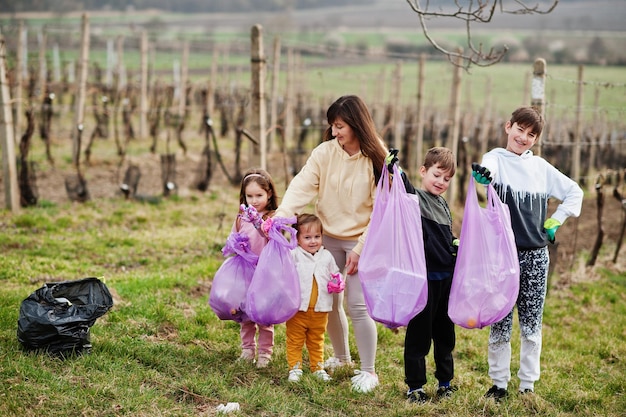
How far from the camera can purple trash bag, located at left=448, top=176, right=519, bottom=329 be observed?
3.53 m

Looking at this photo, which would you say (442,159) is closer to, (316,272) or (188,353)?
(316,272)

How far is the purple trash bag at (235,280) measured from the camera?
4.05m

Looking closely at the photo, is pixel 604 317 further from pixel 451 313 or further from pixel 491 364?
pixel 451 313

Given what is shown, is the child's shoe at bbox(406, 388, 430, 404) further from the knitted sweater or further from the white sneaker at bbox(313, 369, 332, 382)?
the knitted sweater

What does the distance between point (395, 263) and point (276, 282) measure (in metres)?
0.69

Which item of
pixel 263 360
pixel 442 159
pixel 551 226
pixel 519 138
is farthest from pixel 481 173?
pixel 263 360

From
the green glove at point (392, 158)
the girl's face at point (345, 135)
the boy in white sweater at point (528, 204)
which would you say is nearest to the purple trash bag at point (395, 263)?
the green glove at point (392, 158)

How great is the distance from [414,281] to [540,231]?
0.81m

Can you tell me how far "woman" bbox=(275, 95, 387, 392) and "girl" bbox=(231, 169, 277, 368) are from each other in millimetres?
202

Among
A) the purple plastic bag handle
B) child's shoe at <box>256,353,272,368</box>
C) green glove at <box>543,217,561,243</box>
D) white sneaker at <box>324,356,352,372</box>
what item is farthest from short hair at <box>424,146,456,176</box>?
child's shoe at <box>256,353,272,368</box>

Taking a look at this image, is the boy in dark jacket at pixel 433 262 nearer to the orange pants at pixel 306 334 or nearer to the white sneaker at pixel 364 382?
the white sneaker at pixel 364 382

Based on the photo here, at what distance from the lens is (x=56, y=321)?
386 cm

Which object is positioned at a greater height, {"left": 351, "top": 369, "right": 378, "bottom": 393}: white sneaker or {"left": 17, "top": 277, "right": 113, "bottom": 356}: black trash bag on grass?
{"left": 17, "top": 277, "right": 113, "bottom": 356}: black trash bag on grass

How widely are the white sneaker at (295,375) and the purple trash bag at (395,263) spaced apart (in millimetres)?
659
